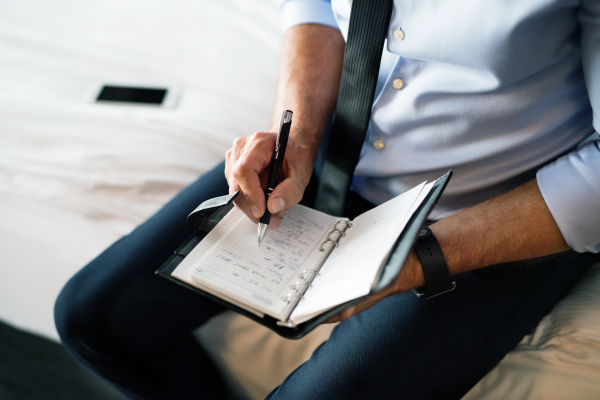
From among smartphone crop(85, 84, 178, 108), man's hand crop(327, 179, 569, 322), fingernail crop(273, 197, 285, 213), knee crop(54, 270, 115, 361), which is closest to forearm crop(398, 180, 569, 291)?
man's hand crop(327, 179, 569, 322)

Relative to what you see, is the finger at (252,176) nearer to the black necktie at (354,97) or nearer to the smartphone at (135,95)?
the black necktie at (354,97)

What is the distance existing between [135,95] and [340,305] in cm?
97

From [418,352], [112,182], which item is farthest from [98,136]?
[418,352]

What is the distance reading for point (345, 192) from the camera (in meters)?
0.73

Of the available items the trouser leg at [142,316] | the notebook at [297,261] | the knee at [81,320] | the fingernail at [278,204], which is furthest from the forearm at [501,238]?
the knee at [81,320]

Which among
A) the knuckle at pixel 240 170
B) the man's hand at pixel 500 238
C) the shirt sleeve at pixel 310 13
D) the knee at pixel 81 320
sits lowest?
the knee at pixel 81 320

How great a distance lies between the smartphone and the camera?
1104 millimetres

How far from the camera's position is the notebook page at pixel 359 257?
0.44 meters

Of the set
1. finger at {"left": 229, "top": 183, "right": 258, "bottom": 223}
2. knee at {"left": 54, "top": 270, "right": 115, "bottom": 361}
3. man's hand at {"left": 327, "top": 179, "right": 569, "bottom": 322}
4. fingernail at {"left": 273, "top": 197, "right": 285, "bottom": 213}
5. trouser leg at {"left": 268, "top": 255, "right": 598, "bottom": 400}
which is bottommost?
knee at {"left": 54, "top": 270, "right": 115, "bottom": 361}

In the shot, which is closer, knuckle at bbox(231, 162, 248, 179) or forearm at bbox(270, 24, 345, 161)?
knuckle at bbox(231, 162, 248, 179)

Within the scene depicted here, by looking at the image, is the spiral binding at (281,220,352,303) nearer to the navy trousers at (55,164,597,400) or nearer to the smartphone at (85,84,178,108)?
the navy trousers at (55,164,597,400)

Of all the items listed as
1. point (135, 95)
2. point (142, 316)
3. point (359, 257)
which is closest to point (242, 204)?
point (359, 257)

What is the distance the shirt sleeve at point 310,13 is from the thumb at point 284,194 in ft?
1.34

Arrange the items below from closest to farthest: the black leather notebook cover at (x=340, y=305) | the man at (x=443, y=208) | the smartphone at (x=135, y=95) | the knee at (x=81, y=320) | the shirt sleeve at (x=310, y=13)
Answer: the black leather notebook cover at (x=340, y=305) → the man at (x=443, y=208) → the knee at (x=81, y=320) → the shirt sleeve at (x=310, y=13) → the smartphone at (x=135, y=95)
